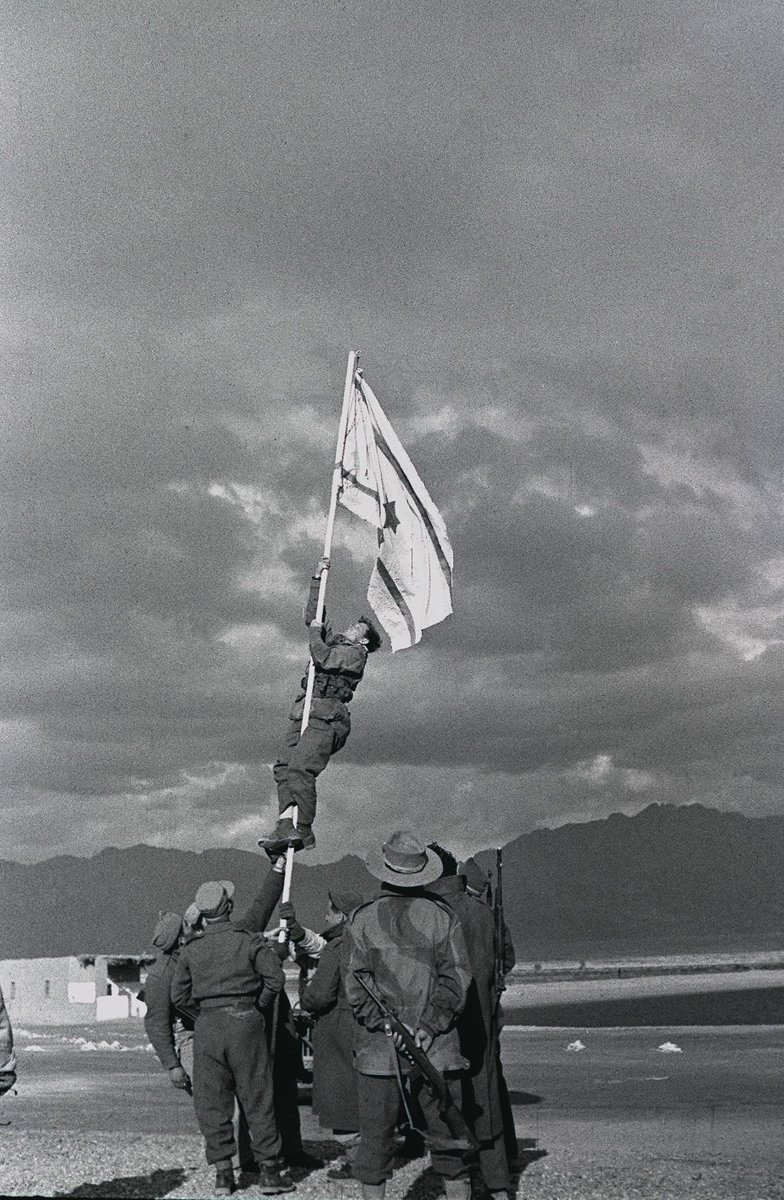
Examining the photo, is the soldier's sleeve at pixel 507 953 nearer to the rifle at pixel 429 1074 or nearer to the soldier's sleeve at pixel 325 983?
A: the soldier's sleeve at pixel 325 983

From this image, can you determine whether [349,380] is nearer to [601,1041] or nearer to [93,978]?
[601,1041]

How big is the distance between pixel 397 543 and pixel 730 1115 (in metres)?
6.16

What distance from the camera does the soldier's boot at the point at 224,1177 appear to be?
379 inches

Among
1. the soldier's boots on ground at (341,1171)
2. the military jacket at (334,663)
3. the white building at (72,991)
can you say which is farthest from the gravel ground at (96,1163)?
the white building at (72,991)

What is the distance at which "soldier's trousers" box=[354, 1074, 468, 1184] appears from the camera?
8406mm

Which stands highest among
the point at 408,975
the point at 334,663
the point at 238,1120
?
the point at 334,663

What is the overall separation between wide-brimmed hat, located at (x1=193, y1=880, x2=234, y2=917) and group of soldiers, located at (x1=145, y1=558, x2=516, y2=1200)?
0.01 metres

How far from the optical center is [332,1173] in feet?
34.4

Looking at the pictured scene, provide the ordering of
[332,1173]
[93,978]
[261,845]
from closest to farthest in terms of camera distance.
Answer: [332,1173] < [261,845] < [93,978]

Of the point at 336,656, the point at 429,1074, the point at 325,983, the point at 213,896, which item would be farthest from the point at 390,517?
the point at 429,1074

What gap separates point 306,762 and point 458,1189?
13.0 feet

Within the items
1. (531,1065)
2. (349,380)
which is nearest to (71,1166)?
(349,380)

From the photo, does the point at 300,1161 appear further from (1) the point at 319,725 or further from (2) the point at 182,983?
(1) the point at 319,725

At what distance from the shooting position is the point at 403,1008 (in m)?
8.41
